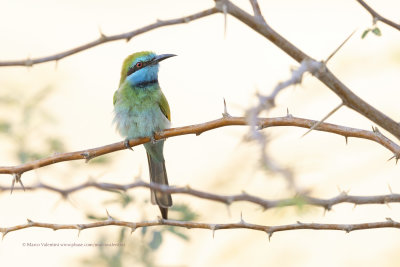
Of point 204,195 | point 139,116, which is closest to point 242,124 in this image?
point 204,195

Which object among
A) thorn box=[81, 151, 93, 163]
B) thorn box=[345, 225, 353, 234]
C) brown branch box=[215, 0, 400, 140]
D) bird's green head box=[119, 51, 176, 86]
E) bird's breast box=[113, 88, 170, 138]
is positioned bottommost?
thorn box=[345, 225, 353, 234]

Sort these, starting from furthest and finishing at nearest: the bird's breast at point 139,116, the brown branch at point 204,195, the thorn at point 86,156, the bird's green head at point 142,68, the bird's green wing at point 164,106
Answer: the bird's green head at point 142,68 → the bird's green wing at point 164,106 → the bird's breast at point 139,116 → the thorn at point 86,156 → the brown branch at point 204,195

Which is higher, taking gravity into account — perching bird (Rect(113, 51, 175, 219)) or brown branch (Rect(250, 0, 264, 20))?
perching bird (Rect(113, 51, 175, 219))

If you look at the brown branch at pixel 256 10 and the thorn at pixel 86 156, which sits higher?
the brown branch at pixel 256 10

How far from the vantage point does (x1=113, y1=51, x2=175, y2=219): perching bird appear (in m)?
3.20

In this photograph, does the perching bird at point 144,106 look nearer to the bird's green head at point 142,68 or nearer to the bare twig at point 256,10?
the bird's green head at point 142,68

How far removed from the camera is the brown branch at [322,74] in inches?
57.4

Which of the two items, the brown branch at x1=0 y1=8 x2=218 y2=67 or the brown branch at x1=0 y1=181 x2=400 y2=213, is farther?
the brown branch at x1=0 y1=8 x2=218 y2=67

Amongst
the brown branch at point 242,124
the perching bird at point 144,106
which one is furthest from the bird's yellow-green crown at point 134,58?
the brown branch at point 242,124

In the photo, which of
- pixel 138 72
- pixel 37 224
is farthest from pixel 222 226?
pixel 138 72

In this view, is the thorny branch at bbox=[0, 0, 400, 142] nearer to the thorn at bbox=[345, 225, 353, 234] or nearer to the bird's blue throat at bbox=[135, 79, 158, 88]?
the thorn at bbox=[345, 225, 353, 234]

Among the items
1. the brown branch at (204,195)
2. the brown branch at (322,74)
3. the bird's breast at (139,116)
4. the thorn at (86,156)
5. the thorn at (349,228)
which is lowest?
the brown branch at (204,195)

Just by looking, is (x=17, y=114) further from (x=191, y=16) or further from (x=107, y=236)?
(x=191, y=16)

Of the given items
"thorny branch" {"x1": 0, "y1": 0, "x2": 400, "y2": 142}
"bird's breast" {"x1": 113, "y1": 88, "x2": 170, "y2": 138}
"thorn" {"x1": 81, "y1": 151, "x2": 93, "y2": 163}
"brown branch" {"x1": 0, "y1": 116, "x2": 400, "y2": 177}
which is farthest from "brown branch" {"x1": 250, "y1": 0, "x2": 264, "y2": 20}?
"bird's breast" {"x1": 113, "y1": 88, "x2": 170, "y2": 138}
